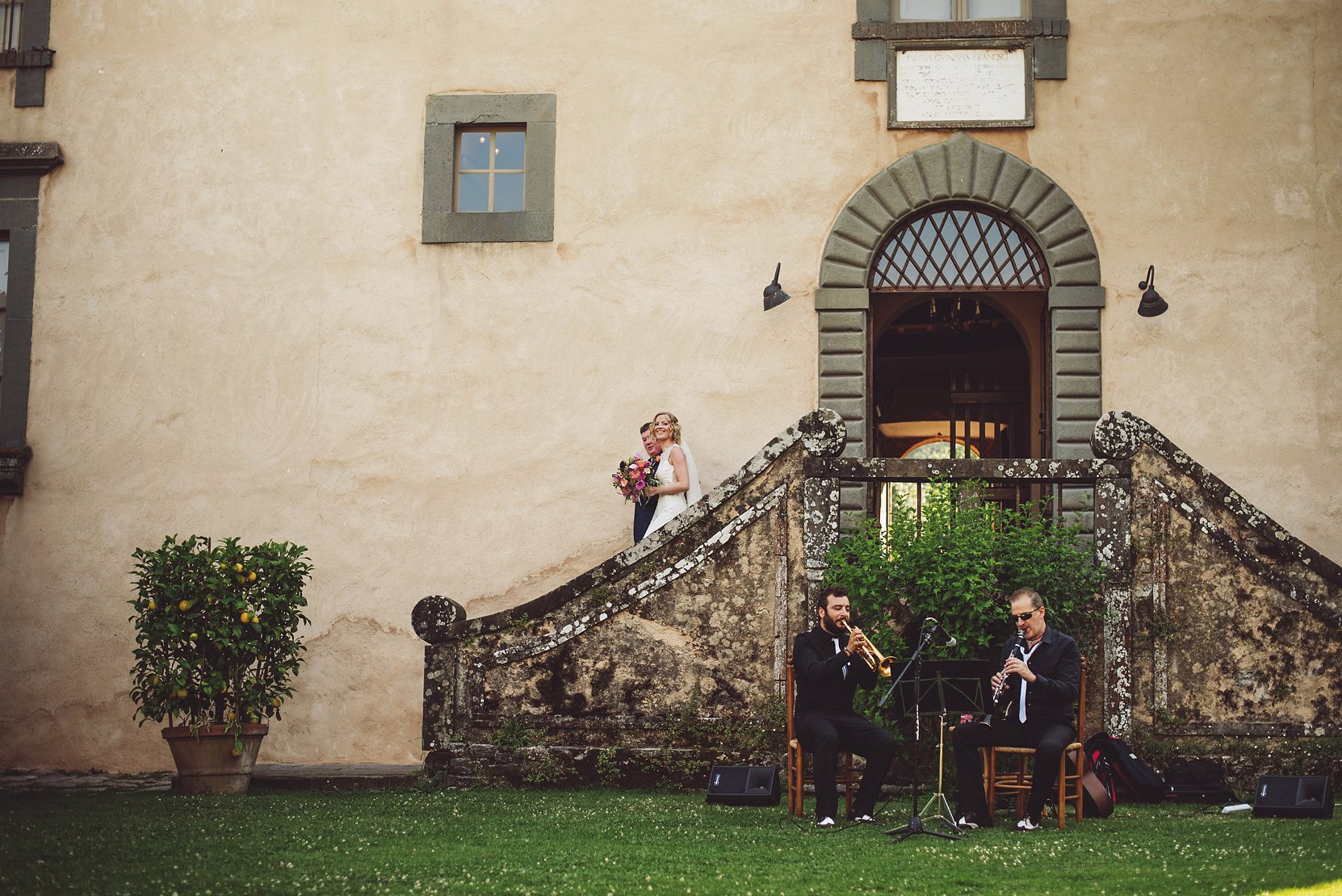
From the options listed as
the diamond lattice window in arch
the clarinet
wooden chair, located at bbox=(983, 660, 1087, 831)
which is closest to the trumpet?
the clarinet

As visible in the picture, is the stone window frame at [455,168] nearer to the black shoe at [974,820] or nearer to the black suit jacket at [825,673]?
the black suit jacket at [825,673]

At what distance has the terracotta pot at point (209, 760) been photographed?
30.7ft

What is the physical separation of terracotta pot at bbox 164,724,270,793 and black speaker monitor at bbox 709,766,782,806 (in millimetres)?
3082

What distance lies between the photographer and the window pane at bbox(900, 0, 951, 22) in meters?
12.0

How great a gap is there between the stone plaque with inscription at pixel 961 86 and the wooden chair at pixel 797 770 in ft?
16.5

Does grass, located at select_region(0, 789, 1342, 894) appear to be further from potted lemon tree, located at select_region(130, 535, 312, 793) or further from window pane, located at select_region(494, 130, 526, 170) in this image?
window pane, located at select_region(494, 130, 526, 170)

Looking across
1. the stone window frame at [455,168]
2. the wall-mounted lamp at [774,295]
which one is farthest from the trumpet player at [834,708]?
the stone window frame at [455,168]

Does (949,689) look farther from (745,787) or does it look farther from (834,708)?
(745,787)

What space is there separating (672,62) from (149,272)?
4680 millimetres

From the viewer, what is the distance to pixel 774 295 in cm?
1153

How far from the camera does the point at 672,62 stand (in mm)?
12094

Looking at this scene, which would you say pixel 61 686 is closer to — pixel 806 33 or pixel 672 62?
pixel 672 62

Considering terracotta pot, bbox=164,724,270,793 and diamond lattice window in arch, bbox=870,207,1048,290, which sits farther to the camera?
diamond lattice window in arch, bbox=870,207,1048,290

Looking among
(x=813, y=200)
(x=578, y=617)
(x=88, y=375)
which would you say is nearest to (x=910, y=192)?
(x=813, y=200)
